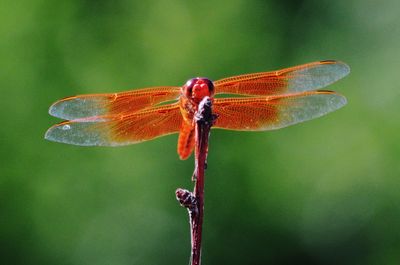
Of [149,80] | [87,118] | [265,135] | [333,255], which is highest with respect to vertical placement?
[149,80]

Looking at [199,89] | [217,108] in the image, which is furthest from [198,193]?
[217,108]

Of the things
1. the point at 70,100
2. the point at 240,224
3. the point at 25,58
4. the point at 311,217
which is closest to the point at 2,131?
the point at 25,58

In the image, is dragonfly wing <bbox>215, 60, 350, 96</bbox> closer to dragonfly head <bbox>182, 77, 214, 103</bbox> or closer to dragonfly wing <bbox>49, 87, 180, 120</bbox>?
dragonfly wing <bbox>49, 87, 180, 120</bbox>

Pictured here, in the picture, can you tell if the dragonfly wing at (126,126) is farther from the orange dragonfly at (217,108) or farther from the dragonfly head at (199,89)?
the dragonfly head at (199,89)

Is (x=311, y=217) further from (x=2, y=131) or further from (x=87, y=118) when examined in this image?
(x=87, y=118)

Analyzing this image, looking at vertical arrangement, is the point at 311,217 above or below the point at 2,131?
below

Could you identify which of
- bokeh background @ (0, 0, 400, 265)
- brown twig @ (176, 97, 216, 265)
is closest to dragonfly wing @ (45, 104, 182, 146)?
brown twig @ (176, 97, 216, 265)
